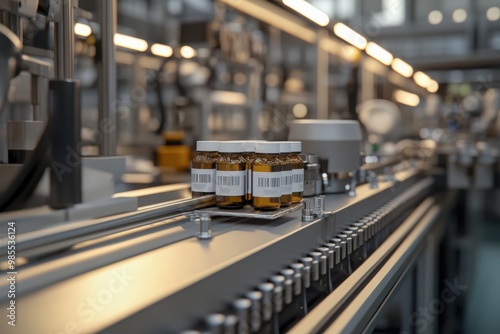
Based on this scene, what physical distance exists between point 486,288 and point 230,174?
282 centimetres

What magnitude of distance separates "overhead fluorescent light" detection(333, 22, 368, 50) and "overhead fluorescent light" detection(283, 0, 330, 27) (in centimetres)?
20

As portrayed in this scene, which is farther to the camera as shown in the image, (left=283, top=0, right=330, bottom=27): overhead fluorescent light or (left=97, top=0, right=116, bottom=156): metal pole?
(left=283, top=0, right=330, bottom=27): overhead fluorescent light

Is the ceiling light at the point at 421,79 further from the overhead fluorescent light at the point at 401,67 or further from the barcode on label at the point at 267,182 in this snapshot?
the barcode on label at the point at 267,182

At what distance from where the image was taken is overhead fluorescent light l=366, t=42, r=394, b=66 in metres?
3.10

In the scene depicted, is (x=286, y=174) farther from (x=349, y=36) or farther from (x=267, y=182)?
(x=349, y=36)

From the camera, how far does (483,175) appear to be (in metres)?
2.83

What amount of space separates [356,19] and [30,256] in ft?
32.1

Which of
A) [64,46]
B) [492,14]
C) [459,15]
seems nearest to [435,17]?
[459,15]

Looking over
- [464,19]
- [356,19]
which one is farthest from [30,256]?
[464,19]

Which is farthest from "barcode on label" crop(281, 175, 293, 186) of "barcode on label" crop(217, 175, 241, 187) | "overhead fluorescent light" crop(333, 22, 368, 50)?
"overhead fluorescent light" crop(333, 22, 368, 50)

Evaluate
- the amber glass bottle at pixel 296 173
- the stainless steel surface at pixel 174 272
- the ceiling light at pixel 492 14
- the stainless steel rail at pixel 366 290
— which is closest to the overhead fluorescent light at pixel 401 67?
the stainless steel rail at pixel 366 290

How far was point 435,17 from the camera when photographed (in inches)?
416

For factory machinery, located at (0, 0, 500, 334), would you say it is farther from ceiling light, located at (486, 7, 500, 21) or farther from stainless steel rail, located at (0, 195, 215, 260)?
ceiling light, located at (486, 7, 500, 21)

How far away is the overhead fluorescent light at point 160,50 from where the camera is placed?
2986 millimetres
